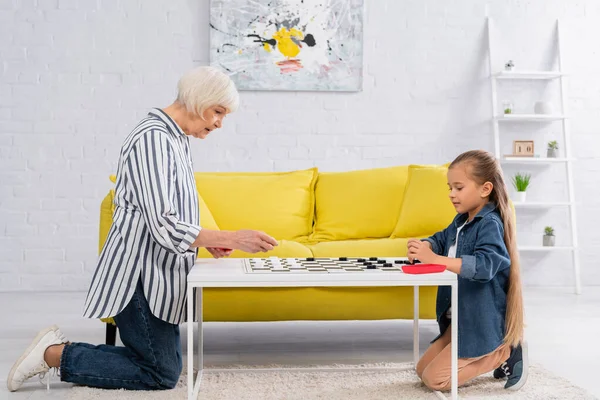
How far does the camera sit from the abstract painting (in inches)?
183

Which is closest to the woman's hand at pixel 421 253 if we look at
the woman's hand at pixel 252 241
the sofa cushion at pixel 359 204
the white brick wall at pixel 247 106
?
the woman's hand at pixel 252 241

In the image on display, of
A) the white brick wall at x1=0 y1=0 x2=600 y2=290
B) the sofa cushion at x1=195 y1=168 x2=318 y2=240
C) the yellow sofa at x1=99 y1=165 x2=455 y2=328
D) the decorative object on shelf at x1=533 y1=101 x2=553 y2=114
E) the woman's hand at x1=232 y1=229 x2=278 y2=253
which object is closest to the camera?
the woman's hand at x1=232 y1=229 x2=278 y2=253

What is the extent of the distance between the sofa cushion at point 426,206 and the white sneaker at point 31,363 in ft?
5.42

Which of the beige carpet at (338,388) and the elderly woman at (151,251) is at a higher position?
the elderly woman at (151,251)

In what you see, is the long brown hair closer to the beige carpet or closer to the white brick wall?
the beige carpet

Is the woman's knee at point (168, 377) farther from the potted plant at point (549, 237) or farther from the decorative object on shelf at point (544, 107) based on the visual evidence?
the decorative object on shelf at point (544, 107)

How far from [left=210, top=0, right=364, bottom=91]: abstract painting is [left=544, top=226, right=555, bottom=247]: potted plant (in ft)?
5.74

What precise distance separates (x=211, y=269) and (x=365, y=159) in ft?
9.44

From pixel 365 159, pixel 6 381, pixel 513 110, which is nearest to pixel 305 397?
pixel 6 381

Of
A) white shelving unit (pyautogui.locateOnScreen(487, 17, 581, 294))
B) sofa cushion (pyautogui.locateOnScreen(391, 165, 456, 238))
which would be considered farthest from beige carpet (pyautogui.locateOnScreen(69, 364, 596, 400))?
white shelving unit (pyautogui.locateOnScreen(487, 17, 581, 294))

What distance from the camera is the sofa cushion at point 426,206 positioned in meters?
3.19

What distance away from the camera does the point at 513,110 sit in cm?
489

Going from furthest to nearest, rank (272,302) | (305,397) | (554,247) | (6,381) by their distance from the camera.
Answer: (554,247)
(272,302)
(6,381)
(305,397)

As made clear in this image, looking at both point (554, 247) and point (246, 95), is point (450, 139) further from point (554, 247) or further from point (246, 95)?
point (246, 95)
